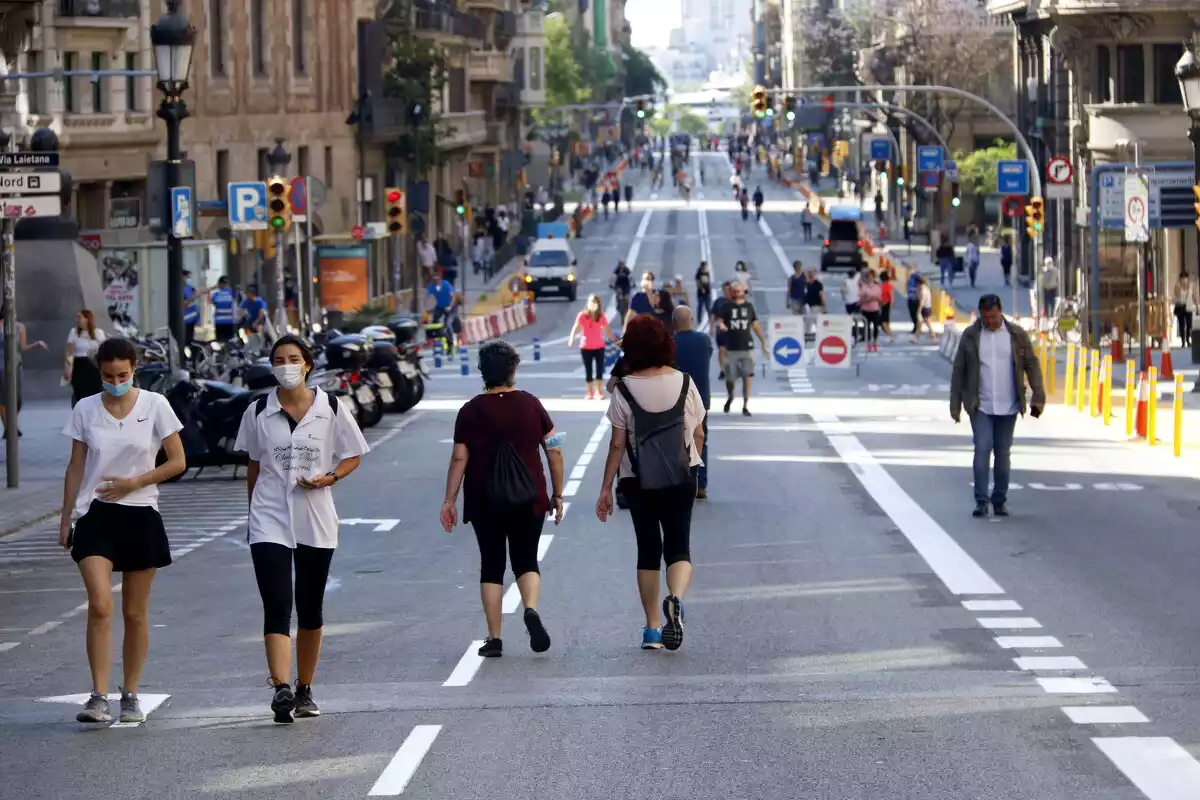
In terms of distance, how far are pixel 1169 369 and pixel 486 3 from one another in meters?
66.0

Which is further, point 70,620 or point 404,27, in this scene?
point 404,27

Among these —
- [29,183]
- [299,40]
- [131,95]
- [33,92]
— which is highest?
[299,40]

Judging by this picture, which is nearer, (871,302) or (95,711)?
(95,711)

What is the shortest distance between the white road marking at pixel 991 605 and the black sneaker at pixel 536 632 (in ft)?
9.56

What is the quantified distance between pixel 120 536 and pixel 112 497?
19 cm

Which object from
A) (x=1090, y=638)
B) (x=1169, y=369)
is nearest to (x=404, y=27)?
(x=1169, y=369)

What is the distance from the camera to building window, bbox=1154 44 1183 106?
2189 inches

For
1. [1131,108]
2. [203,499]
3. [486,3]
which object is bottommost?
[203,499]

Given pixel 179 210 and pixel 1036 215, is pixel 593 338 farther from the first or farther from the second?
pixel 1036 215

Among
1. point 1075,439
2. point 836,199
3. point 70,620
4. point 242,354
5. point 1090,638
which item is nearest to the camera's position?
point 1090,638

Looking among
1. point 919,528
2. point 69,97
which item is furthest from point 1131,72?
point 919,528

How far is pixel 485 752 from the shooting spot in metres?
9.27

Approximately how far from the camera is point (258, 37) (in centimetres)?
6431

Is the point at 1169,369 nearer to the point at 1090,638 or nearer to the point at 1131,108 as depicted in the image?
the point at 1131,108
